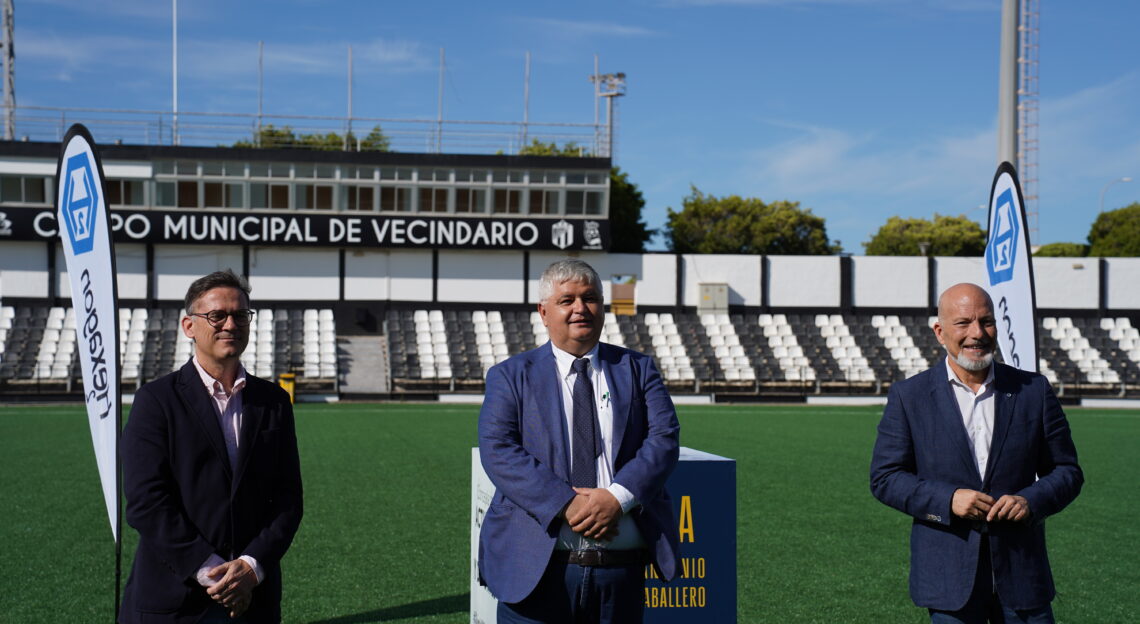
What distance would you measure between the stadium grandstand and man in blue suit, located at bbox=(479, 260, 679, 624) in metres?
25.5

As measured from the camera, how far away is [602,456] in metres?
3.27

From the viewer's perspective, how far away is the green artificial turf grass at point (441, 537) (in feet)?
20.7

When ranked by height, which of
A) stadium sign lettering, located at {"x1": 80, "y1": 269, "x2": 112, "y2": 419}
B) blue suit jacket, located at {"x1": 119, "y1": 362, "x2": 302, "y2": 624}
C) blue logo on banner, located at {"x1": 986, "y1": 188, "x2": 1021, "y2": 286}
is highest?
blue logo on banner, located at {"x1": 986, "y1": 188, "x2": 1021, "y2": 286}

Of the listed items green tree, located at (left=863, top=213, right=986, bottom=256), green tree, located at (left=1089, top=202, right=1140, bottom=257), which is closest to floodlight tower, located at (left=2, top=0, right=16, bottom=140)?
green tree, located at (left=863, top=213, right=986, bottom=256)

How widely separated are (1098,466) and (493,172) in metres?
22.5

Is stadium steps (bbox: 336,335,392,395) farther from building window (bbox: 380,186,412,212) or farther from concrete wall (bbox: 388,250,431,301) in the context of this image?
building window (bbox: 380,186,412,212)

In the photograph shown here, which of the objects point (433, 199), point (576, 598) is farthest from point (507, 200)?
point (576, 598)

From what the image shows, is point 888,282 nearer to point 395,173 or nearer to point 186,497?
point 395,173

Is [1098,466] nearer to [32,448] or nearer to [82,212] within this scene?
[82,212]

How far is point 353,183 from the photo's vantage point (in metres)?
32.1

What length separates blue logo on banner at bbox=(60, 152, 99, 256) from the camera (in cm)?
482

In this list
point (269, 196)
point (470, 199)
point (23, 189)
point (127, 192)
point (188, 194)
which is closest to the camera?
point (23, 189)

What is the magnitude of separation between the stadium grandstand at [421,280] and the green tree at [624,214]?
15.3 metres

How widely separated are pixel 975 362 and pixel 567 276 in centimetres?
150
